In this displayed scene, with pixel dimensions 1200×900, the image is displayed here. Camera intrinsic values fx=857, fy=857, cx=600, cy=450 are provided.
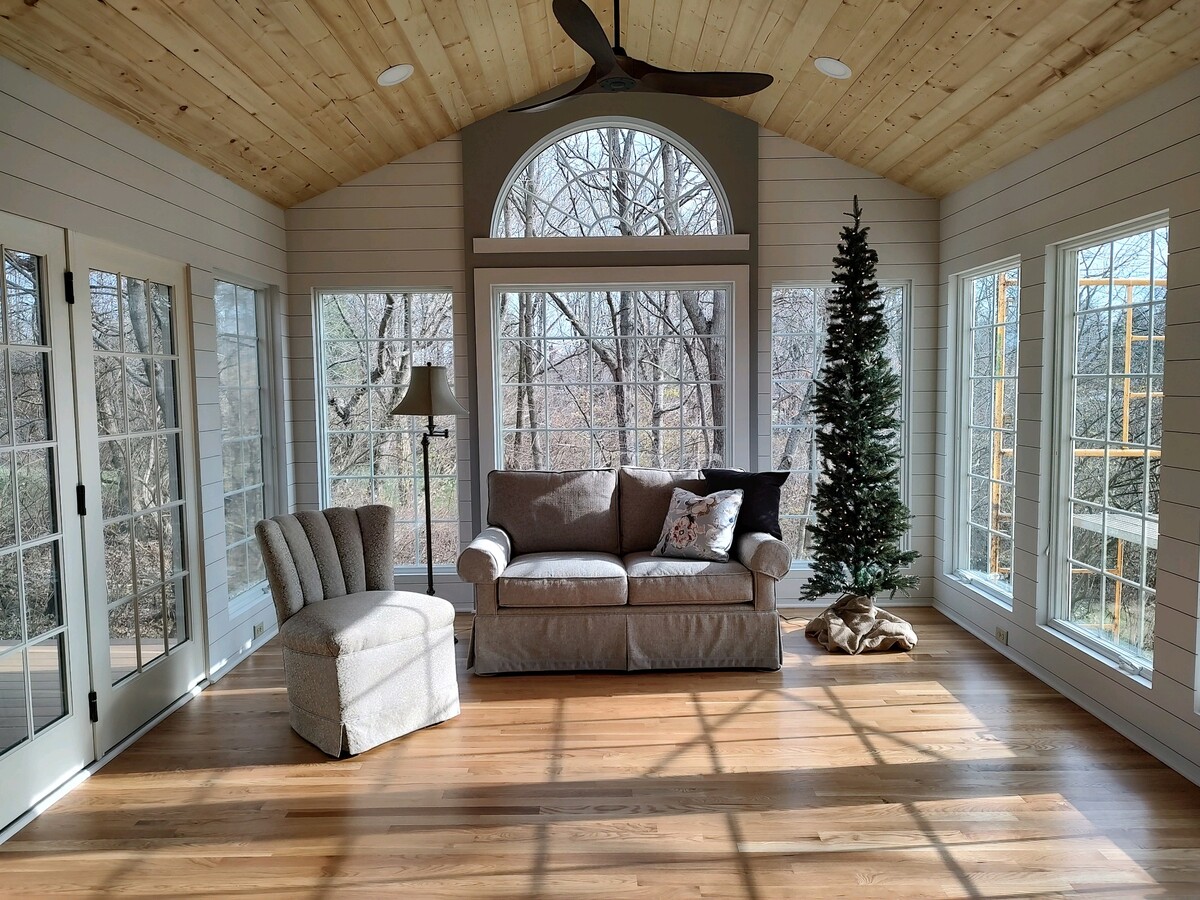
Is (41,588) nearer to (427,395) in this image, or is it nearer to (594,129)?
(427,395)

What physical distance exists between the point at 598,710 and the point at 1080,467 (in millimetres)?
2569

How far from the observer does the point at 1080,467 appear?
13.5ft

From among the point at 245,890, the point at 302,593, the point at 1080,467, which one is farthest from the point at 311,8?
the point at 1080,467

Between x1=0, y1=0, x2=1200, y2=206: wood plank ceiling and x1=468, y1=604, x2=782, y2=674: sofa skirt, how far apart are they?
2704 millimetres

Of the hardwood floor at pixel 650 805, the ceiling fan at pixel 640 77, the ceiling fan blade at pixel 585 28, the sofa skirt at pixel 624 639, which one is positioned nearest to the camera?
the hardwood floor at pixel 650 805

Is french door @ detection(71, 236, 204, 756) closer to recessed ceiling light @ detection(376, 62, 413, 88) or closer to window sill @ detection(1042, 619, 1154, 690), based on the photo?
recessed ceiling light @ detection(376, 62, 413, 88)

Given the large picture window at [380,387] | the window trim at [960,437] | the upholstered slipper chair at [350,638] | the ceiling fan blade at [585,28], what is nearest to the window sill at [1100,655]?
the window trim at [960,437]

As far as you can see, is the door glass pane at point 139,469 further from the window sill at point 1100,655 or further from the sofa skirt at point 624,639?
the window sill at point 1100,655

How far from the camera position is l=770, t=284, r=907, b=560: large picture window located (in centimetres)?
573

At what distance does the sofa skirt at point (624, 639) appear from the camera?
443 centimetres

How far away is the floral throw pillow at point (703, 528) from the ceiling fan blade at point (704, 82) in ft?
7.21

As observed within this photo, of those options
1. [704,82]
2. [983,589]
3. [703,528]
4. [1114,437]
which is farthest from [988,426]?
[704,82]

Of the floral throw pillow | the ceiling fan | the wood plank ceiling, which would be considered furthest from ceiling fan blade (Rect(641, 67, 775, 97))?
the floral throw pillow

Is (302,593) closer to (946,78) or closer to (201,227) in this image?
(201,227)
